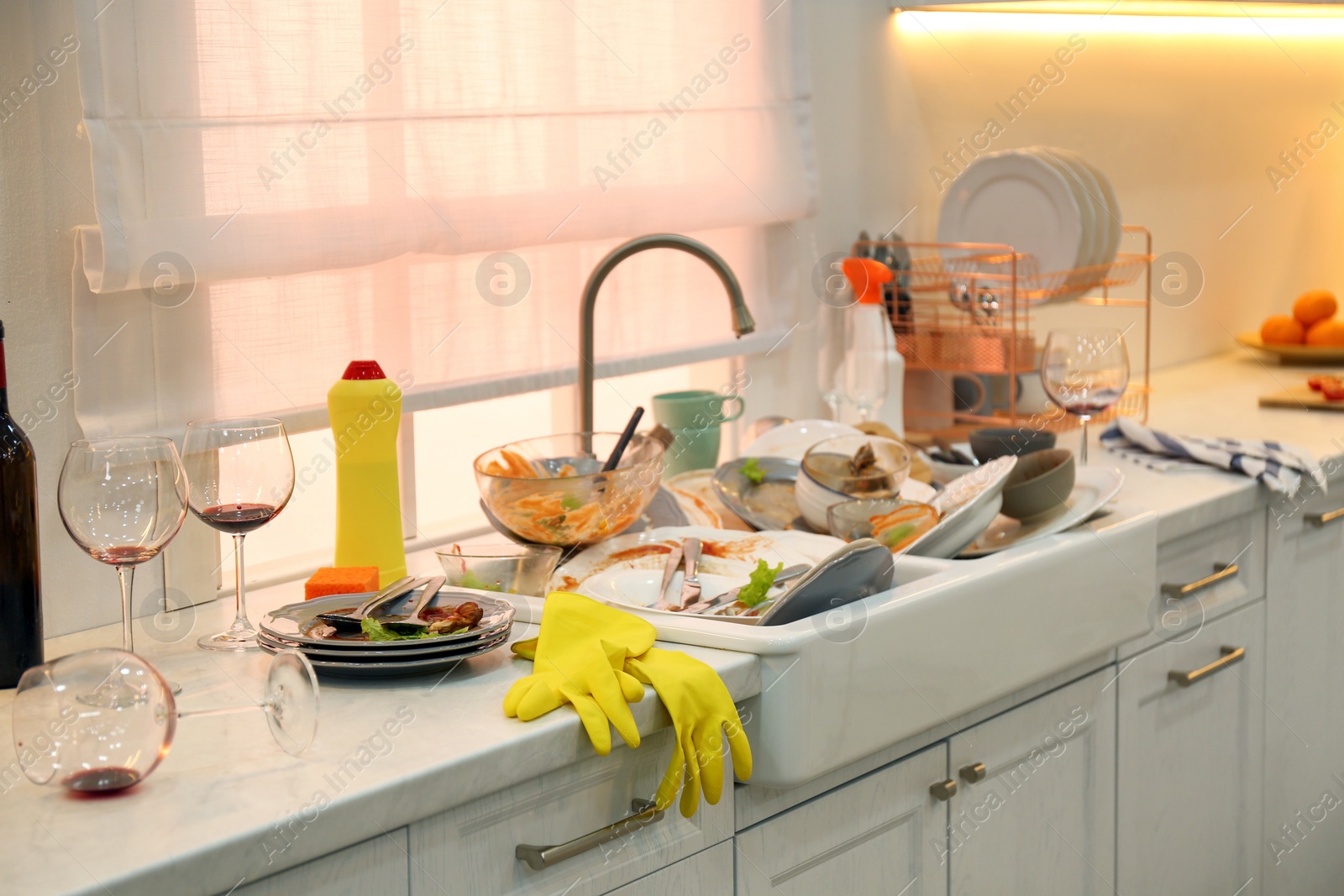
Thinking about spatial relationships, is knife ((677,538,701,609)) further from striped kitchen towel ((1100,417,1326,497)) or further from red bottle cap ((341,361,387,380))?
striped kitchen towel ((1100,417,1326,497))

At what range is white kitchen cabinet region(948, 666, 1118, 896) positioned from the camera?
1.41 meters

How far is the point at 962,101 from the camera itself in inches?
94.7

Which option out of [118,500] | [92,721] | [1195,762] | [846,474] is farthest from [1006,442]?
[92,721]

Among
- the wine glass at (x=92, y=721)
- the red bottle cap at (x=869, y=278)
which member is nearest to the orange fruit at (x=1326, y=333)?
the red bottle cap at (x=869, y=278)

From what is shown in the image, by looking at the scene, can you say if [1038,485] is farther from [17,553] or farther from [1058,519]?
[17,553]

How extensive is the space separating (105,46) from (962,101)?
159cm

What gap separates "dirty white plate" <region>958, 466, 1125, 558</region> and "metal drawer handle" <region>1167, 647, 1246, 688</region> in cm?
29

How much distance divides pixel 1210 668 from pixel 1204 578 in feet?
0.40

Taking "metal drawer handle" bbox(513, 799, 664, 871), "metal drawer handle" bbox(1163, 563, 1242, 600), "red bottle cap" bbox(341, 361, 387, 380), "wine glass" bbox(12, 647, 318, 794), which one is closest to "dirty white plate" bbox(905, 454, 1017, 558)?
"metal drawer handle" bbox(1163, 563, 1242, 600)

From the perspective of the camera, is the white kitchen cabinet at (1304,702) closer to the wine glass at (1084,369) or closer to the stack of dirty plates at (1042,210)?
the wine glass at (1084,369)

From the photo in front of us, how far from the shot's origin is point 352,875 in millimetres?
885

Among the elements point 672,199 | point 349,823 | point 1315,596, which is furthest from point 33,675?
point 1315,596

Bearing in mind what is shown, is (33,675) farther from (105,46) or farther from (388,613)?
(105,46)

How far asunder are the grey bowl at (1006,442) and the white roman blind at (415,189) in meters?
0.40
